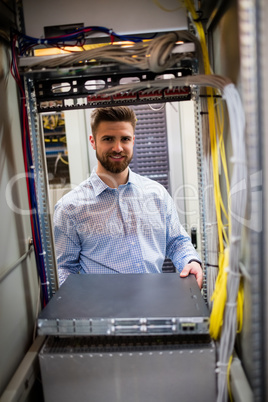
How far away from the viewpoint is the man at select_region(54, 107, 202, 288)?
5.81 ft

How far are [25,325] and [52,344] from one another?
0.19m

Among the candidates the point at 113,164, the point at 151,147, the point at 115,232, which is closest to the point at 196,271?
the point at 115,232

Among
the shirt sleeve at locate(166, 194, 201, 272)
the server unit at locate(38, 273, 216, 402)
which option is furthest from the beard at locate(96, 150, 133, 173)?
the server unit at locate(38, 273, 216, 402)

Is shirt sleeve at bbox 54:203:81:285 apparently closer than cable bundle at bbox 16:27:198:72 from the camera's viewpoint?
No

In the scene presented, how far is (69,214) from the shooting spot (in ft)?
6.02

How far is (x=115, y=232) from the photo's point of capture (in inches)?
70.6

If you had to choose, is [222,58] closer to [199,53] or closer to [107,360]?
[199,53]

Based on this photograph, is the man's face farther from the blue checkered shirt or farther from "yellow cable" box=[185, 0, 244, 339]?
"yellow cable" box=[185, 0, 244, 339]

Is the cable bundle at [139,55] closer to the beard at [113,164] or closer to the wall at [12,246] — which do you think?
the wall at [12,246]

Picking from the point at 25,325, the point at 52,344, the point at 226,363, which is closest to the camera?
the point at 226,363

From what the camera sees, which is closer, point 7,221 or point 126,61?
point 126,61

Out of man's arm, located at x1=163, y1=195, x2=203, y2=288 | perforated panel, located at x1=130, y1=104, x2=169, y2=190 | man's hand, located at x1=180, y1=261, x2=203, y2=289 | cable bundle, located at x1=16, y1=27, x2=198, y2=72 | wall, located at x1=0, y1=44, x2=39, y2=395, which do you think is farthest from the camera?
perforated panel, located at x1=130, y1=104, x2=169, y2=190

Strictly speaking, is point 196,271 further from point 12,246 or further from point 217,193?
point 12,246

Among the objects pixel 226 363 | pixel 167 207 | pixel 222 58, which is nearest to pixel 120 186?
pixel 167 207
